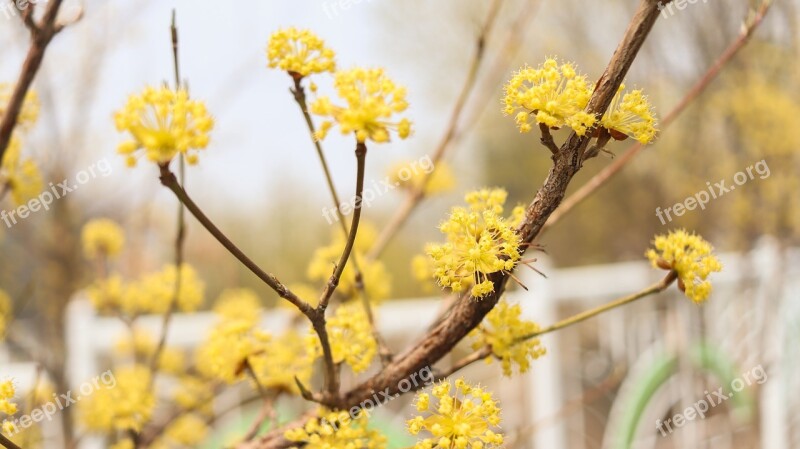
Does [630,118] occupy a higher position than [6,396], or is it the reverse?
[630,118]

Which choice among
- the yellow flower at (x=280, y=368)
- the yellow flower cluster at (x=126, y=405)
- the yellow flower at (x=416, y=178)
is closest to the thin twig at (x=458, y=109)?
the yellow flower at (x=416, y=178)

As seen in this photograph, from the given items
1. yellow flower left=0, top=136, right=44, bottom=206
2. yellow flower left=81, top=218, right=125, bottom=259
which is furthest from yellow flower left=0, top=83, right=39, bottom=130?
yellow flower left=81, top=218, right=125, bottom=259

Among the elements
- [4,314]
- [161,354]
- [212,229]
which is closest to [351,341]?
[212,229]

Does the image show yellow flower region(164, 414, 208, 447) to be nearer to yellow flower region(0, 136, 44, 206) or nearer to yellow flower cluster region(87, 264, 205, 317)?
yellow flower cluster region(87, 264, 205, 317)

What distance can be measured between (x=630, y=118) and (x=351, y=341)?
34 centimetres

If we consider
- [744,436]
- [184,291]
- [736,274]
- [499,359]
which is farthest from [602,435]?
[499,359]

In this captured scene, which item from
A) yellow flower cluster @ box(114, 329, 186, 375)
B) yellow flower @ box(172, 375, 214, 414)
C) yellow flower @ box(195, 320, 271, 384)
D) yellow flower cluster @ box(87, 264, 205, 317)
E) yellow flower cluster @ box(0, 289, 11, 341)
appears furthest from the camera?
yellow flower cluster @ box(114, 329, 186, 375)

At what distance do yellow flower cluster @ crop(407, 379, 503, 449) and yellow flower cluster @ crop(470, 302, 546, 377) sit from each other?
90mm

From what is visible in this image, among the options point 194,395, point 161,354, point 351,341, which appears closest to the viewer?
point 351,341

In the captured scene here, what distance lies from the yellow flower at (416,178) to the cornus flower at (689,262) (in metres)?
0.62

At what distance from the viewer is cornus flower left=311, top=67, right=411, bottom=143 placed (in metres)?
0.54

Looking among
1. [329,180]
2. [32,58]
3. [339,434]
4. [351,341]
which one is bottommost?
[339,434]

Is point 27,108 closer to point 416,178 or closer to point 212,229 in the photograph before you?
point 212,229

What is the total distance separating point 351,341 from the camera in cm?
72
